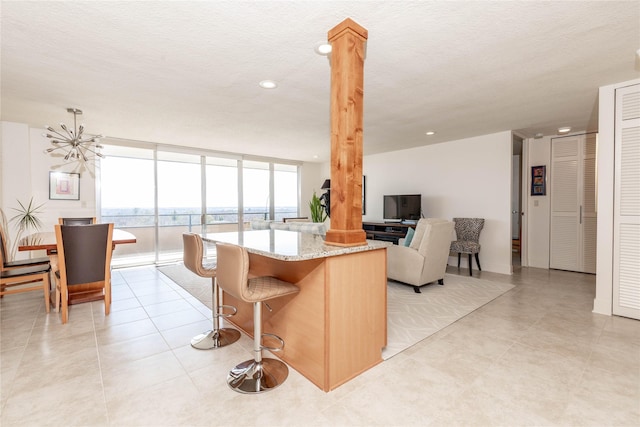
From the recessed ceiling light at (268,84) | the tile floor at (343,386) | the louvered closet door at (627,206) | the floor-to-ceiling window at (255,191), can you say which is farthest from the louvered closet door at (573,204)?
the floor-to-ceiling window at (255,191)

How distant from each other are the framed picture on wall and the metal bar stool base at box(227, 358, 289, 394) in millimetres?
4843

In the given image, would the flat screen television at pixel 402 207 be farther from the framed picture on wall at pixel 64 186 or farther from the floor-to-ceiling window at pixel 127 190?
the framed picture on wall at pixel 64 186

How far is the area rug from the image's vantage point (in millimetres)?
2572

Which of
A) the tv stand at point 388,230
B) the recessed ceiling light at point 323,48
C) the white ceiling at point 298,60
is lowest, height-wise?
the tv stand at point 388,230

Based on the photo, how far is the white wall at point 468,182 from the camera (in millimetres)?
4840

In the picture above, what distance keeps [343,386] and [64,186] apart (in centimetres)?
556

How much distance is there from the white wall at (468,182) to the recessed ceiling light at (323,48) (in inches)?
154

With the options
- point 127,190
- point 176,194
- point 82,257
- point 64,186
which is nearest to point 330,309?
point 82,257

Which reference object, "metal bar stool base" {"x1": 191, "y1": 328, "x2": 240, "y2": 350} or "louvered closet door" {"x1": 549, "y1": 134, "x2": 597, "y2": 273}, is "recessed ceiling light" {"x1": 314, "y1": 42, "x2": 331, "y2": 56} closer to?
"metal bar stool base" {"x1": 191, "y1": 328, "x2": 240, "y2": 350}

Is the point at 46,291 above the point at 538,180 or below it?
below

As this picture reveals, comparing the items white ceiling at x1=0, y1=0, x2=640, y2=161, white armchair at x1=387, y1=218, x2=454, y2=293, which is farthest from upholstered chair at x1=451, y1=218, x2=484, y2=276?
white ceiling at x1=0, y1=0, x2=640, y2=161

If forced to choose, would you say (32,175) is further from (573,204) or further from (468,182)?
(573,204)

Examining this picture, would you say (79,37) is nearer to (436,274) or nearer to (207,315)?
(207,315)

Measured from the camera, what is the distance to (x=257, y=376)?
1884 millimetres
